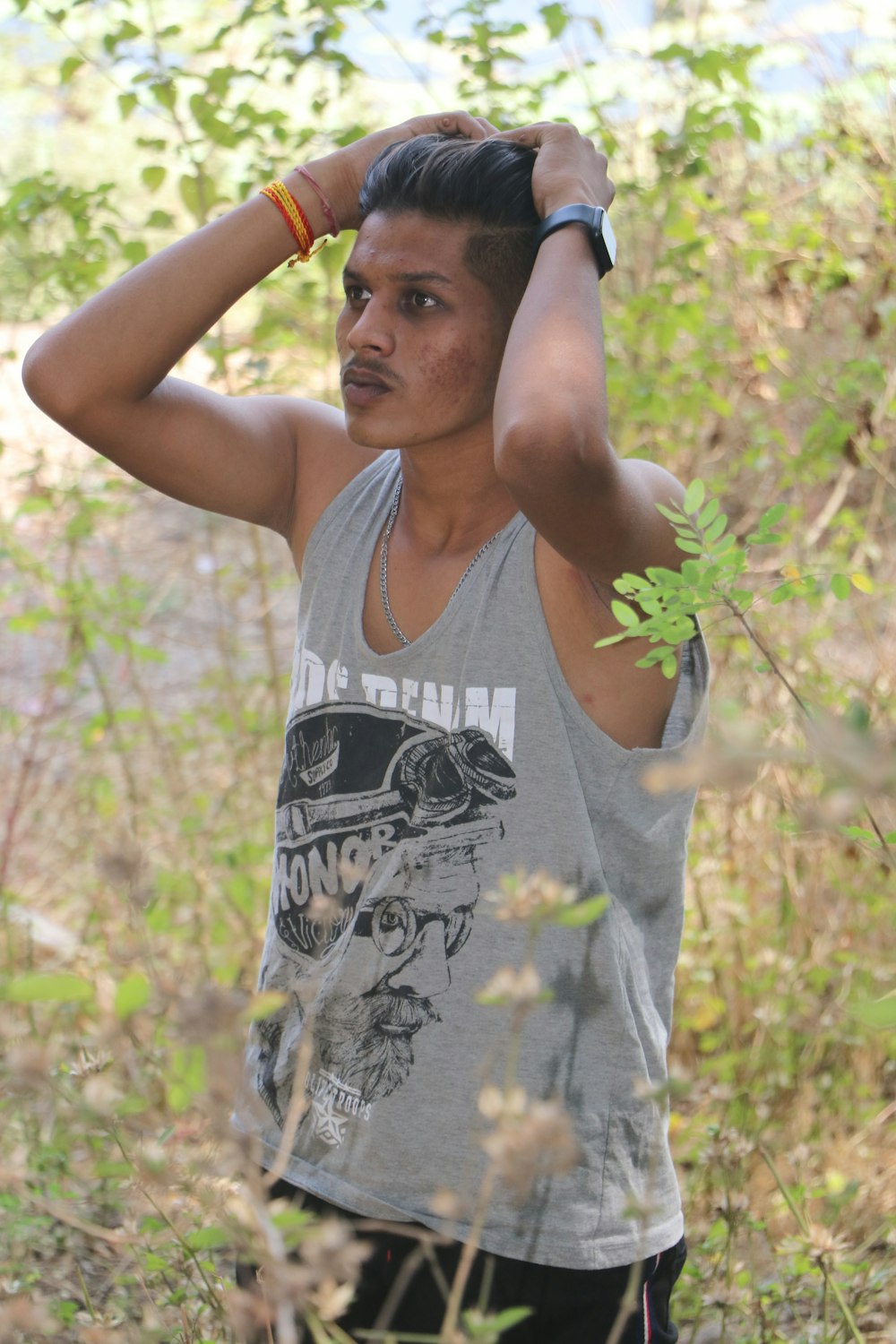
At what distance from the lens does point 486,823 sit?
62.2 inches

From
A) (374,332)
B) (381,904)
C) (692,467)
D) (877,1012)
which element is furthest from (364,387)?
(692,467)

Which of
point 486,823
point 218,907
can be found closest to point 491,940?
point 486,823

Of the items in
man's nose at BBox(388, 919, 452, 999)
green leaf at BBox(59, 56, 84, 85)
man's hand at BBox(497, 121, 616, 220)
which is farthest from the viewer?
green leaf at BBox(59, 56, 84, 85)

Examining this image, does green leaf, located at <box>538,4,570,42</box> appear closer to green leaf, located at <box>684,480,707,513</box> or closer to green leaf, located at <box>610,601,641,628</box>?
green leaf, located at <box>684,480,707,513</box>

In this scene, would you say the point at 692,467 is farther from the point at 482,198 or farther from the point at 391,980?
the point at 391,980

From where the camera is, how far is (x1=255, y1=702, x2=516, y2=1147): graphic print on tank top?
5.19 ft

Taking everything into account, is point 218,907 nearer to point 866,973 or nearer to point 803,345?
point 866,973

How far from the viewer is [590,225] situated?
5.37 ft

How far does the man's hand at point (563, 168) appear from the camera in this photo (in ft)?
5.55

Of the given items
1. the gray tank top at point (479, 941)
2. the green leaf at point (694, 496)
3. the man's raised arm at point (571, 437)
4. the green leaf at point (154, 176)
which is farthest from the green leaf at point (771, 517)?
the green leaf at point (154, 176)

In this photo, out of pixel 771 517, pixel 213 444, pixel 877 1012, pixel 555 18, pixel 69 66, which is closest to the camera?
pixel 877 1012

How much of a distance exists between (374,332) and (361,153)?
42 cm

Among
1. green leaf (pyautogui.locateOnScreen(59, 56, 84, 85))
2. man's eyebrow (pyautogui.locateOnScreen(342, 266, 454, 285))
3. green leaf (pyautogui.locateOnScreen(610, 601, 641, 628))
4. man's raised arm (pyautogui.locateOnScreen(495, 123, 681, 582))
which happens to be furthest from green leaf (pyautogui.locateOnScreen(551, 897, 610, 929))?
green leaf (pyautogui.locateOnScreen(59, 56, 84, 85))

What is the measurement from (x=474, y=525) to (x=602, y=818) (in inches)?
18.1
